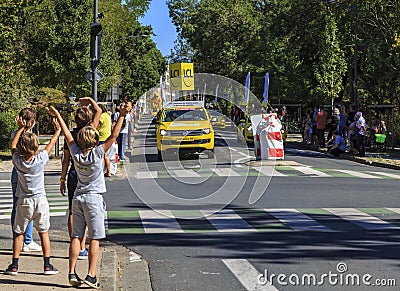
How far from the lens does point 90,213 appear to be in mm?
7109

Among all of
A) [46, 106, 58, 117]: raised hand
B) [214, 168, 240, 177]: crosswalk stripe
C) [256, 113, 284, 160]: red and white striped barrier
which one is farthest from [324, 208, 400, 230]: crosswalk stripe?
[256, 113, 284, 160]: red and white striped barrier

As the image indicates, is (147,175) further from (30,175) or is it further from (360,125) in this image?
(30,175)

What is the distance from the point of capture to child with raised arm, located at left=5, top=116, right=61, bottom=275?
770 centimetres

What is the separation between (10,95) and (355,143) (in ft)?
50.9

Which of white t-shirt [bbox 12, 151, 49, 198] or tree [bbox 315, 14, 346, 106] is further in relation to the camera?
tree [bbox 315, 14, 346, 106]

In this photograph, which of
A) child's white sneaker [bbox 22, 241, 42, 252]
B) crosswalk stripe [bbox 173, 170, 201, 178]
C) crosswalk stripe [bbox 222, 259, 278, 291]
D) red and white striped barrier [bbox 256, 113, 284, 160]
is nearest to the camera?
crosswalk stripe [bbox 222, 259, 278, 291]

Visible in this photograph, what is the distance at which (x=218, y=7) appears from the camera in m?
70.7

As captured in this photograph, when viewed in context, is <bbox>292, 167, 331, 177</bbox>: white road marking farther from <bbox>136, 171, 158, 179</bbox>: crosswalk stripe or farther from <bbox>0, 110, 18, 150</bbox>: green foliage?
<bbox>0, 110, 18, 150</bbox>: green foliage

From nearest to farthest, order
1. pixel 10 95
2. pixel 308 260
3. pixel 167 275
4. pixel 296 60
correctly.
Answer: pixel 167 275 → pixel 308 260 → pixel 10 95 → pixel 296 60

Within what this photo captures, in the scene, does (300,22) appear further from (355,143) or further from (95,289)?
(95,289)

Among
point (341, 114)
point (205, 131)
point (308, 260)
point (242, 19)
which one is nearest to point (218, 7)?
point (242, 19)

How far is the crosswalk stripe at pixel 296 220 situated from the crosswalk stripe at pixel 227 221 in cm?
69

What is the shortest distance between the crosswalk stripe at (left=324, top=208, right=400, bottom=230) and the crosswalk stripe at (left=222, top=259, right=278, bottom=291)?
3318mm

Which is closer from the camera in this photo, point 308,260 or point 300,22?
point 308,260
